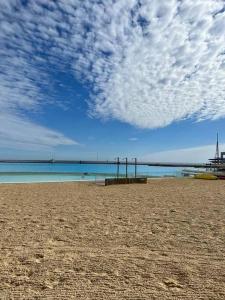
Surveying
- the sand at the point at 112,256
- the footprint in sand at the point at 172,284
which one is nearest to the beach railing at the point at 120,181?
the sand at the point at 112,256

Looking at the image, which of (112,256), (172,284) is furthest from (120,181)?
(172,284)

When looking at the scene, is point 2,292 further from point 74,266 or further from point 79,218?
point 79,218

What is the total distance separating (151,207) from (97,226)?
305cm

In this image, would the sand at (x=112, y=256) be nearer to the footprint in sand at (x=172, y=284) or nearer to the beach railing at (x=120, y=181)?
the footprint in sand at (x=172, y=284)

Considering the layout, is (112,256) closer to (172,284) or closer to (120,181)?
(172,284)

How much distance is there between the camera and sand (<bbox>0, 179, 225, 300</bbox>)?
10.5 ft

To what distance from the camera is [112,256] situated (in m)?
4.32

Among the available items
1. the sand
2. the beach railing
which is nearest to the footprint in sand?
the sand

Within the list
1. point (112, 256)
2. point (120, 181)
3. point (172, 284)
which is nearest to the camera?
point (172, 284)

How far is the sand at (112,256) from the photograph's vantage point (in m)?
3.21

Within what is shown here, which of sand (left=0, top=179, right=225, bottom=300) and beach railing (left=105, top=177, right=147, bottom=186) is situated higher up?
beach railing (left=105, top=177, right=147, bottom=186)

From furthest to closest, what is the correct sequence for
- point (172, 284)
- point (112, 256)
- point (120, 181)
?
point (120, 181) → point (112, 256) → point (172, 284)

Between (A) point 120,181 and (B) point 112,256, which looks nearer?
(B) point 112,256

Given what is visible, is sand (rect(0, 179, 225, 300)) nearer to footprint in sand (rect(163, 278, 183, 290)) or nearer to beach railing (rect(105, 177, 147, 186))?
footprint in sand (rect(163, 278, 183, 290))
